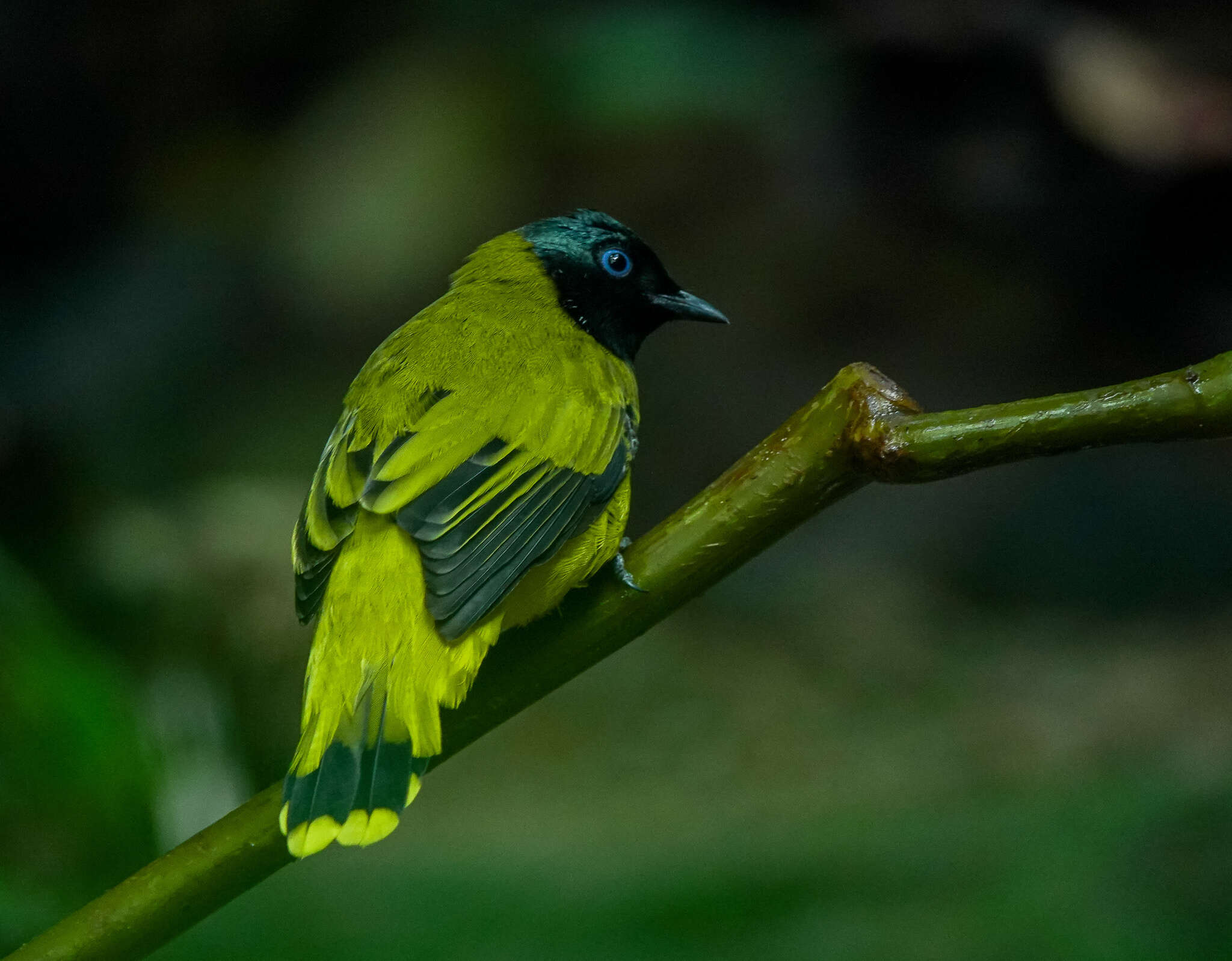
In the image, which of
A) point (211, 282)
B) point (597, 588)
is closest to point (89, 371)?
point (211, 282)

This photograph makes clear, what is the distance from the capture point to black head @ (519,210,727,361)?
2744mm

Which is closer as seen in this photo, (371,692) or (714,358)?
(371,692)

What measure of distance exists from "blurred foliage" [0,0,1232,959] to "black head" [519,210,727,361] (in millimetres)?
1088

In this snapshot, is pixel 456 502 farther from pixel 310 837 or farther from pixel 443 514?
pixel 310 837

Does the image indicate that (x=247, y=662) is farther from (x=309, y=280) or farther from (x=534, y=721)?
(x=309, y=280)

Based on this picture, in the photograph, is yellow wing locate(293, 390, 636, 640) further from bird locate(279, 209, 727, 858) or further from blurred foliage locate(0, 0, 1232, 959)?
blurred foliage locate(0, 0, 1232, 959)

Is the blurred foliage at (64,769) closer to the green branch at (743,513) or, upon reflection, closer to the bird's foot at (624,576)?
the green branch at (743,513)

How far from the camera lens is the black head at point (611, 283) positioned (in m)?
2.74

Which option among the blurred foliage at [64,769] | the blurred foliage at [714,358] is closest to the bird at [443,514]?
the blurred foliage at [64,769]

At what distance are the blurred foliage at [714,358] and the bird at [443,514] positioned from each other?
2.67 feet

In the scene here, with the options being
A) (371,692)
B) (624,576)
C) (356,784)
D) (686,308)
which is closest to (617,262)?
(686,308)

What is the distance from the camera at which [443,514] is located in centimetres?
195

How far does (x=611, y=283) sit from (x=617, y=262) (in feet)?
0.15

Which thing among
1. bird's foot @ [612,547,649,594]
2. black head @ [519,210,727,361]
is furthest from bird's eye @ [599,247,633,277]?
bird's foot @ [612,547,649,594]
